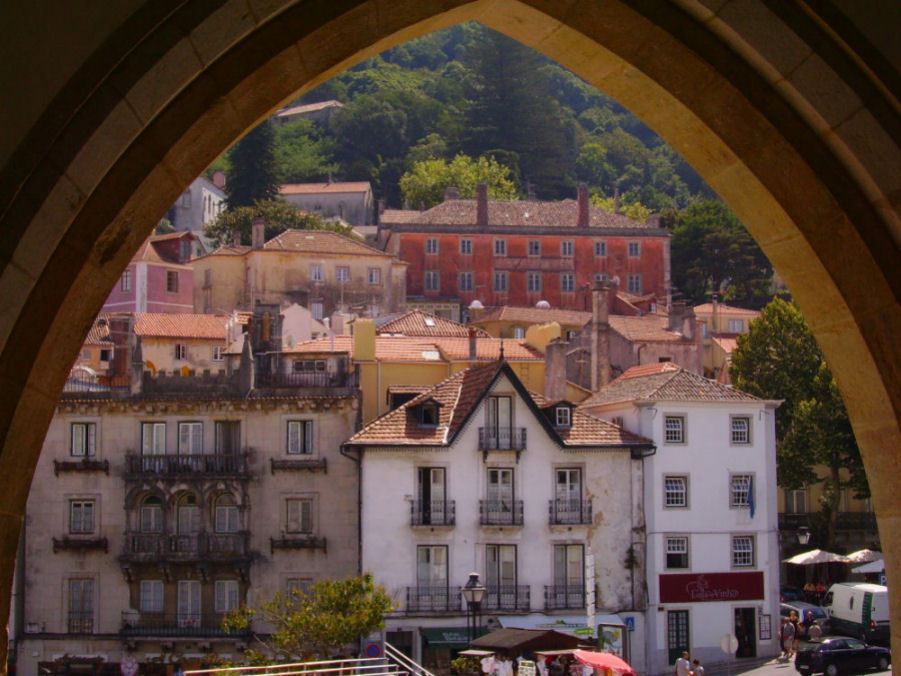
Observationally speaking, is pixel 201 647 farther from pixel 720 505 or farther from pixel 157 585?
pixel 720 505

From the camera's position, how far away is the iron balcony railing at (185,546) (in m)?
40.8

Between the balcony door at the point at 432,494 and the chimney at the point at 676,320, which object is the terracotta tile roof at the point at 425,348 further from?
the chimney at the point at 676,320

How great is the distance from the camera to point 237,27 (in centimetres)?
601

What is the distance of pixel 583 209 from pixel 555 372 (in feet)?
147

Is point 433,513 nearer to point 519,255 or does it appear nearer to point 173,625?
point 173,625

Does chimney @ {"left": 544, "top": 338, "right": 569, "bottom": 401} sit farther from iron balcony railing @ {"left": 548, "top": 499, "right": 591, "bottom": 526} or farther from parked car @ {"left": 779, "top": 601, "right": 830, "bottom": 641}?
iron balcony railing @ {"left": 548, "top": 499, "right": 591, "bottom": 526}

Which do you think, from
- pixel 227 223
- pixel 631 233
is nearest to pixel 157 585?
pixel 631 233

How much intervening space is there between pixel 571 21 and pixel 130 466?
1413 inches

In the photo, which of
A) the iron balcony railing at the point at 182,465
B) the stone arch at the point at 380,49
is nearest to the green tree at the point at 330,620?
the iron balcony railing at the point at 182,465

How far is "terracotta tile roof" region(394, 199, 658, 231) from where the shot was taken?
3617 inches

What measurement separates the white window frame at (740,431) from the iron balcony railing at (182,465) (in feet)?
37.6

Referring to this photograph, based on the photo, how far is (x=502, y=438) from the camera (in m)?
39.3

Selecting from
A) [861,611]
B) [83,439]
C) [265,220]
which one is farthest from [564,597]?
[265,220]

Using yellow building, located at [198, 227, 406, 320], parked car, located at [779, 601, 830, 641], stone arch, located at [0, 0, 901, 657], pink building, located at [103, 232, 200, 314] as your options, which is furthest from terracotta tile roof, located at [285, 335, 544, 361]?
stone arch, located at [0, 0, 901, 657]
